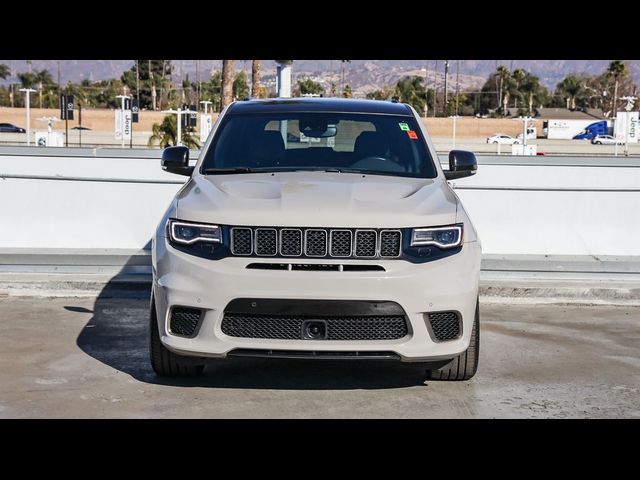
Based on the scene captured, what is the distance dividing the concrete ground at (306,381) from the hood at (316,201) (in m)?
1.06

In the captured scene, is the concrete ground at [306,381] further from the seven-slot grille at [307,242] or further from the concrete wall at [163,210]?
the concrete wall at [163,210]

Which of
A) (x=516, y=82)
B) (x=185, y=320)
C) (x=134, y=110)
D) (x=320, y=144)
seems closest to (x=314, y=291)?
(x=185, y=320)

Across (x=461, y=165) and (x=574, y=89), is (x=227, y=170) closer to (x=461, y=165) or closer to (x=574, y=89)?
(x=461, y=165)

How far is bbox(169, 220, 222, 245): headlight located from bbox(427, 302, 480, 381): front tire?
1653mm

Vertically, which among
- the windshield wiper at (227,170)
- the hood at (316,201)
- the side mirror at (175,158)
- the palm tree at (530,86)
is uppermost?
the palm tree at (530,86)

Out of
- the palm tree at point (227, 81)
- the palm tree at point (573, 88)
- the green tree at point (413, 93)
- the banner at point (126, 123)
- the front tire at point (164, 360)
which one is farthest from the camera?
the palm tree at point (573, 88)

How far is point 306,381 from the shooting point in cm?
643

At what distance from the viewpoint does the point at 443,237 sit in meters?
5.82

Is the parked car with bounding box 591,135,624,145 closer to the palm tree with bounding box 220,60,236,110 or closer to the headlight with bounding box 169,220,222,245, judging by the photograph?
the palm tree with bounding box 220,60,236,110

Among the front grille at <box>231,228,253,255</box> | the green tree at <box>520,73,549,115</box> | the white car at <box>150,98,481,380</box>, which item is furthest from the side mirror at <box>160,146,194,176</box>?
the green tree at <box>520,73,549,115</box>

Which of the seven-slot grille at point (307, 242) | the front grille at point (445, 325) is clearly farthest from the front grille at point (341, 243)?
the front grille at point (445, 325)

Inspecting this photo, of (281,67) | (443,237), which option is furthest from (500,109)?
(443,237)

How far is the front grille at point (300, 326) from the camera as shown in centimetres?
563
